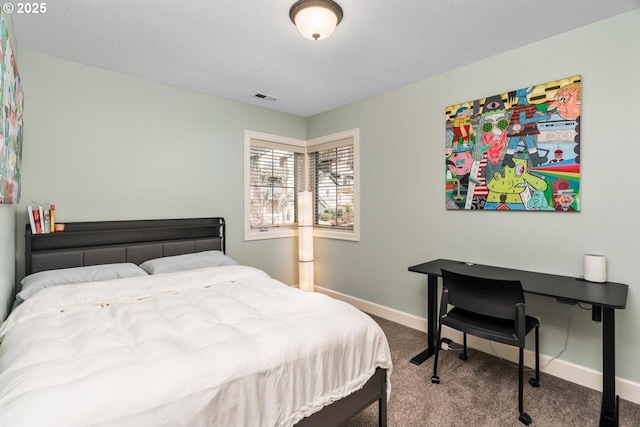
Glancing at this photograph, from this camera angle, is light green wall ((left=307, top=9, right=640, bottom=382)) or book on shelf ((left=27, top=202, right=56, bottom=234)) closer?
light green wall ((left=307, top=9, right=640, bottom=382))

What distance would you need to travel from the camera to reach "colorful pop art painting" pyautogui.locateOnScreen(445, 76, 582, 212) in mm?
2234

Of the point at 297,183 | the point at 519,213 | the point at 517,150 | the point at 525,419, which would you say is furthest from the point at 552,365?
the point at 297,183

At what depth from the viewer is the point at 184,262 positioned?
289cm

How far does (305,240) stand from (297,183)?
35.9 inches

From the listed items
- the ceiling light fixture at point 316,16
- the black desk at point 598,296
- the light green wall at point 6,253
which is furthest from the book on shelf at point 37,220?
the black desk at point 598,296

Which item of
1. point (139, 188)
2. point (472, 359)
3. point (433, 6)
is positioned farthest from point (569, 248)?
point (139, 188)

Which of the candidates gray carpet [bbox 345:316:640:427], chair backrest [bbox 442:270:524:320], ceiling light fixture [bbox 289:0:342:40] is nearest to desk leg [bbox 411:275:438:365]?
gray carpet [bbox 345:316:640:427]

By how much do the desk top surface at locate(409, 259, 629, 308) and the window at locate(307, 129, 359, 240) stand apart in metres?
1.46

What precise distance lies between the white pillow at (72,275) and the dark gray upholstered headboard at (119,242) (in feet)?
0.47

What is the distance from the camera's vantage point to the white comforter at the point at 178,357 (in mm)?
1020

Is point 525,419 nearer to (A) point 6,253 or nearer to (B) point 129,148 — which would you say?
(A) point 6,253

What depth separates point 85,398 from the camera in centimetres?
100

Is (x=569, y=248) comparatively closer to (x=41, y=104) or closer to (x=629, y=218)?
(x=629, y=218)

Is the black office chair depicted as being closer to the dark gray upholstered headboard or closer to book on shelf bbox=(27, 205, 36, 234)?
the dark gray upholstered headboard
